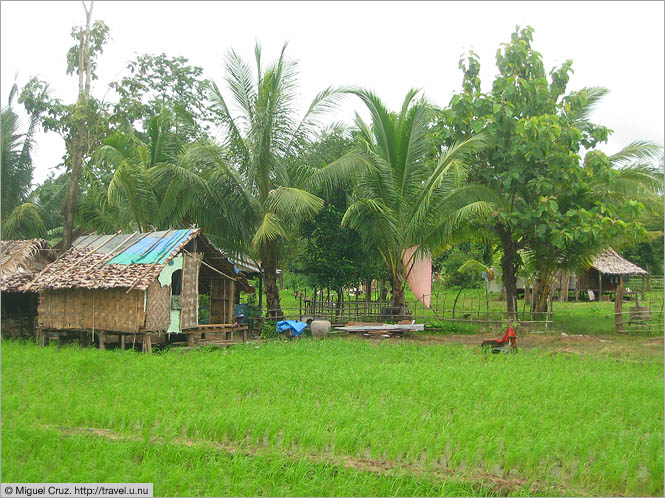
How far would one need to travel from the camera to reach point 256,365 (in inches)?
338

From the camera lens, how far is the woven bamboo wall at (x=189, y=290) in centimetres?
1055

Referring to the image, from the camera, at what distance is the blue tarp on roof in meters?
10.1

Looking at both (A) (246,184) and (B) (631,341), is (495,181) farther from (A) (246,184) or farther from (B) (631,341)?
(A) (246,184)

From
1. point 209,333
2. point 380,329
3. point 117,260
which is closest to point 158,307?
point 117,260

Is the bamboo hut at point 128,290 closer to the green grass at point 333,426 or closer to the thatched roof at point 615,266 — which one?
the green grass at point 333,426

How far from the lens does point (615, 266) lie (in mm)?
20844

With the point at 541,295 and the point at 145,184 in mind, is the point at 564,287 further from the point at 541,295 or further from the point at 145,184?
the point at 145,184

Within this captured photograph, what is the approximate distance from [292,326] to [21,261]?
5246 millimetres

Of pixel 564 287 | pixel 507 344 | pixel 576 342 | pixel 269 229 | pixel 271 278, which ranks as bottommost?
pixel 576 342

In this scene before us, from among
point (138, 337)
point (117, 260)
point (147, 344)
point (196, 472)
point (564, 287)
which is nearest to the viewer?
point (196, 472)

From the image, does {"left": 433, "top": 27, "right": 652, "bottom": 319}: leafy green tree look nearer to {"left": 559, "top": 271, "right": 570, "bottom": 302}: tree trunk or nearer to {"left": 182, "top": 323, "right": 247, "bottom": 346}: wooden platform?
{"left": 182, "top": 323, "right": 247, "bottom": 346}: wooden platform

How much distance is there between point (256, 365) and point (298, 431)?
3351mm

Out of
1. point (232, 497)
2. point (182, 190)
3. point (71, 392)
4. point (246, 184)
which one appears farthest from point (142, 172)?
point (232, 497)

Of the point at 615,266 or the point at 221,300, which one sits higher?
the point at 615,266
